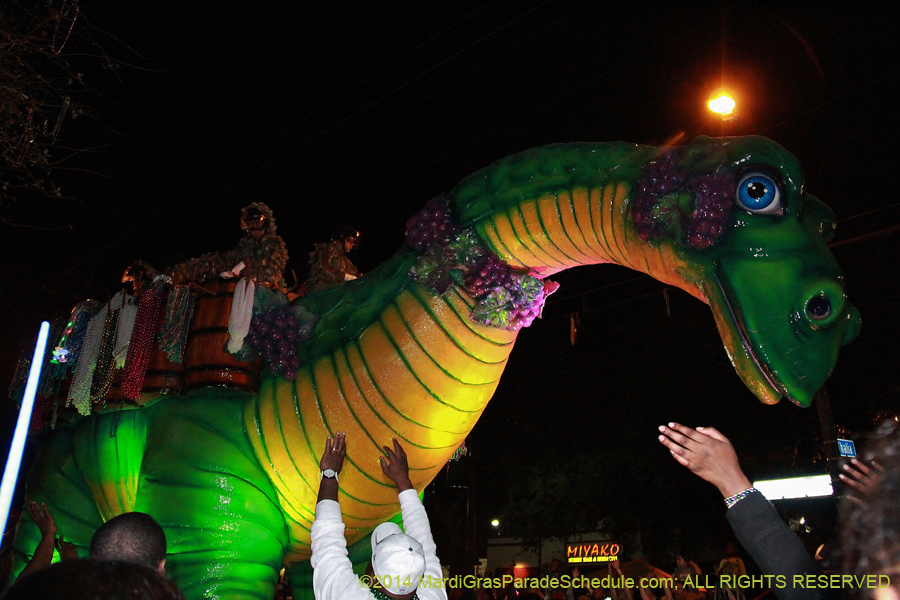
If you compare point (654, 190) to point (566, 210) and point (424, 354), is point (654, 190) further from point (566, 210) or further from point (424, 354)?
point (424, 354)

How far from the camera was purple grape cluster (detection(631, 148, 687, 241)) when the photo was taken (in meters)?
2.54

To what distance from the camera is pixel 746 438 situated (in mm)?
11523

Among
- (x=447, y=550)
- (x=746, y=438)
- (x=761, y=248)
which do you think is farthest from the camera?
(x=447, y=550)

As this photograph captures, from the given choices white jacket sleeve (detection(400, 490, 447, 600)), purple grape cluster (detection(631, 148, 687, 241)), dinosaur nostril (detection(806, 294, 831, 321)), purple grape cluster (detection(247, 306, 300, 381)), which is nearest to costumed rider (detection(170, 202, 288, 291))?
purple grape cluster (detection(247, 306, 300, 381))

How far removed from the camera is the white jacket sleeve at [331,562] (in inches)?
80.9

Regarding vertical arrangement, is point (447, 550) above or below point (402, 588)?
above

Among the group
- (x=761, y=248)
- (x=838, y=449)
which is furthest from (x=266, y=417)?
(x=838, y=449)

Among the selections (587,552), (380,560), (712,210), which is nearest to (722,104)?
(712,210)

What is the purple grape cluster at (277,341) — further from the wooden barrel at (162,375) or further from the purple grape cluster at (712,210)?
the purple grape cluster at (712,210)

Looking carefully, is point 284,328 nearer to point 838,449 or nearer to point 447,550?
point 838,449

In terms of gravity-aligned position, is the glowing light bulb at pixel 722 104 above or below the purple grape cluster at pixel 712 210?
above

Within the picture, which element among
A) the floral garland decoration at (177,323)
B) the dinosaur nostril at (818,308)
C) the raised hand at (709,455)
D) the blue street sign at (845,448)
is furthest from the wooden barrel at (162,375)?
the blue street sign at (845,448)

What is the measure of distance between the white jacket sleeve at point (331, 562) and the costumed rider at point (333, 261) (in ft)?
4.53

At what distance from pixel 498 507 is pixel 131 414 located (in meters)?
14.5
